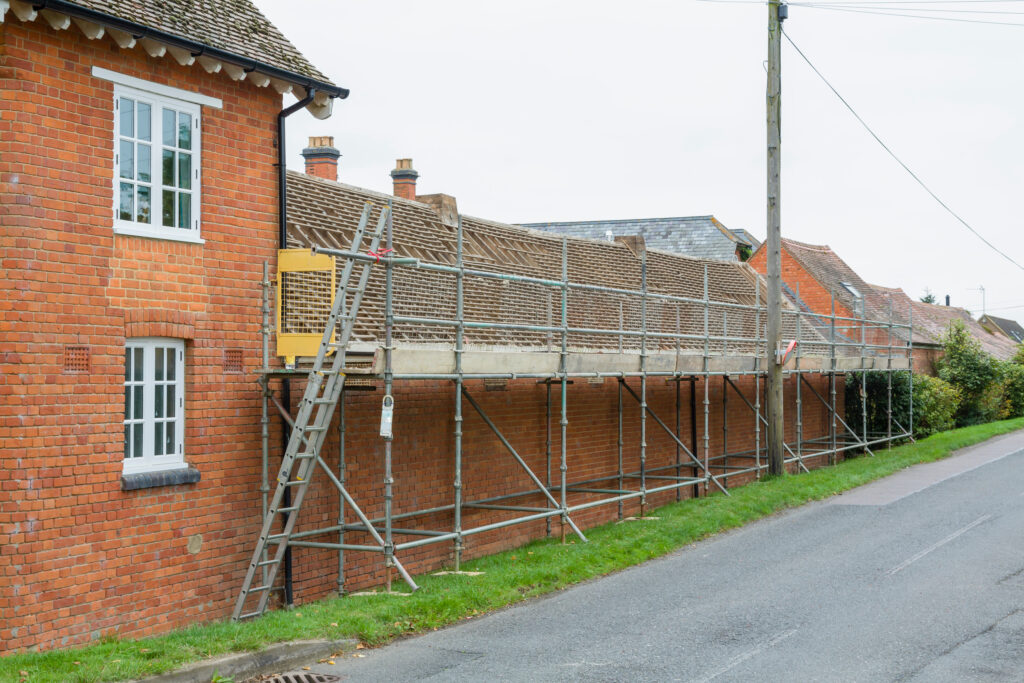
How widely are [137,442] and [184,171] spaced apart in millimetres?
2781

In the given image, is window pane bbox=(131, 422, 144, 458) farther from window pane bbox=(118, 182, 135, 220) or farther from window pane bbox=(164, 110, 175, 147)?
window pane bbox=(164, 110, 175, 147)

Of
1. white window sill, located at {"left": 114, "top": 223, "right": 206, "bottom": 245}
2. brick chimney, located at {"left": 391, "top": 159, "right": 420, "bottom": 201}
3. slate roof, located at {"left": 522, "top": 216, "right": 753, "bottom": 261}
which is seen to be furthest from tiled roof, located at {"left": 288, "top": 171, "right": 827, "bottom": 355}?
slate roof, located at {"left": 522, "top": 216, "right": 753, "bottom": 261}

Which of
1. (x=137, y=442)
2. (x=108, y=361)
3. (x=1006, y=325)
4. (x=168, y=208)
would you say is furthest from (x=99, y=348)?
(x=1006, y=325)

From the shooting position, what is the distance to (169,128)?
10398mm

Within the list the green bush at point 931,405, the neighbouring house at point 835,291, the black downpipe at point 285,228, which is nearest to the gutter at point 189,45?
the black downpipe at point 285,228

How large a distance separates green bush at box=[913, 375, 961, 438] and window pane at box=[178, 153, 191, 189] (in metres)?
24.3

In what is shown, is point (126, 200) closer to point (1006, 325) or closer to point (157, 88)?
point (157, 88)

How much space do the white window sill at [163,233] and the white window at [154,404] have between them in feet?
3.29

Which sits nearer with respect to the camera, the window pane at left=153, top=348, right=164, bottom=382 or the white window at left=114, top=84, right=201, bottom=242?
the white window at left=114, top=84, right=201, bottom=242

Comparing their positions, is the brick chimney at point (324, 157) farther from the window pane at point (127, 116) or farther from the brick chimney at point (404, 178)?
the window pane at point (127, 116)

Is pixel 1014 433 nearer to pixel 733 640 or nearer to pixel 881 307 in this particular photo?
pixel 881 307

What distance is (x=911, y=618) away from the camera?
9.92m

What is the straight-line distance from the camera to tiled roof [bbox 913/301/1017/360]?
42694 millimetres

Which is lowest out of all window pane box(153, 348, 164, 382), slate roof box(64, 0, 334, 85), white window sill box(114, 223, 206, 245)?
window pane box(153, 348, 164, 382)
